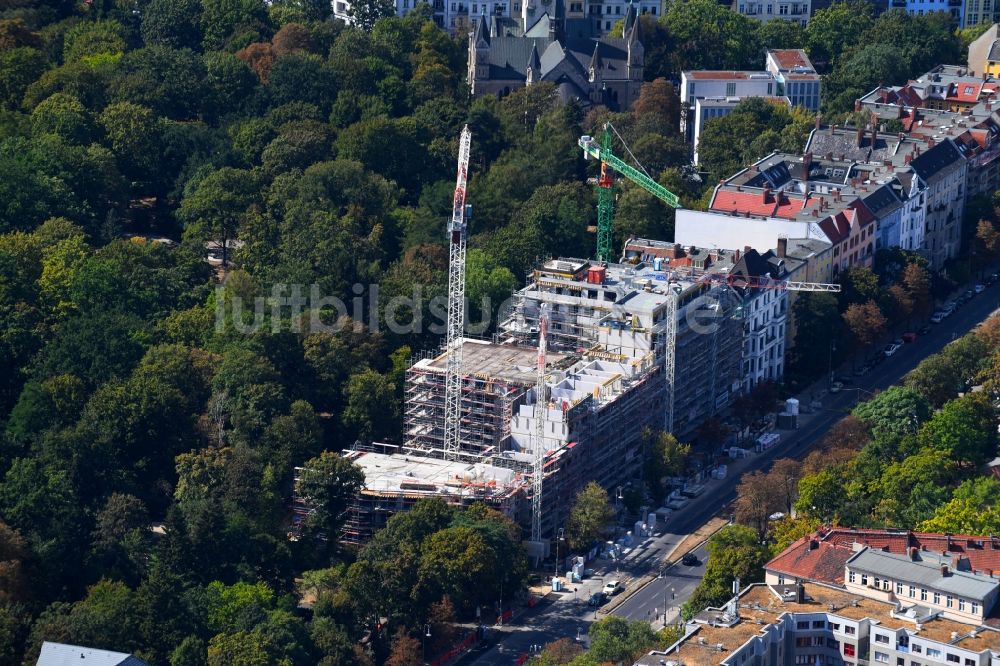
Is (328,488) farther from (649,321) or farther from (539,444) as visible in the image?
(649,321)

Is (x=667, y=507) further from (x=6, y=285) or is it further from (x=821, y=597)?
(x=6, y=285)

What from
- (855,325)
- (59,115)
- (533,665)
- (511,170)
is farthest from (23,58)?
(533,665)

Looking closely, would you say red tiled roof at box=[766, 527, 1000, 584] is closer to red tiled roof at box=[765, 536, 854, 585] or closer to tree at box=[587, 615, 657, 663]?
red tiled roof at box=[765, 536, 854, 585]

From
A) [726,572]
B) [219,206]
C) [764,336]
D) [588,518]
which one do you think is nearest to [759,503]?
[588,518]

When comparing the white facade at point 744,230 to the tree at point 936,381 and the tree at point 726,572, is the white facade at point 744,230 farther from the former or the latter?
the tree at point 726,572

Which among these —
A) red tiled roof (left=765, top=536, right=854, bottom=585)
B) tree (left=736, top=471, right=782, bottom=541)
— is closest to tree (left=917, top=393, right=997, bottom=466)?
tree (left=736, top=471, right=782, bottom=541)
